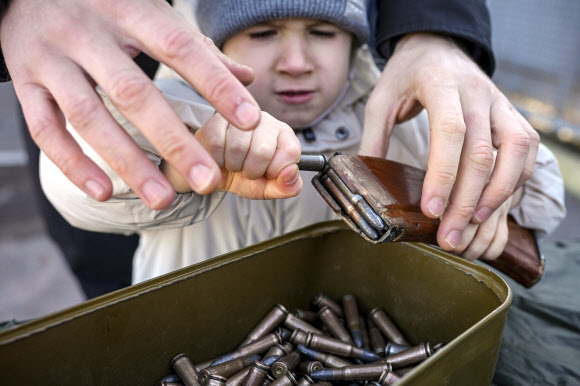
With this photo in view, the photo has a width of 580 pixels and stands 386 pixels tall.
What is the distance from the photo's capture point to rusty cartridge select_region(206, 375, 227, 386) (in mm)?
1003

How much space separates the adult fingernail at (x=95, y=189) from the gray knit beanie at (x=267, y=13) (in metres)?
0.85

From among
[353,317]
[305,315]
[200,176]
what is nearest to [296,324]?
[305,315]

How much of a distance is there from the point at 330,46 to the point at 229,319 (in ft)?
3.00

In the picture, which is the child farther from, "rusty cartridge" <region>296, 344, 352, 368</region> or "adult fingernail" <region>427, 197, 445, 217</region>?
"rusty cartridge" <region>296, 344, 352, 368</region>

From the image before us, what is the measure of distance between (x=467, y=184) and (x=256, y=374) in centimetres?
65

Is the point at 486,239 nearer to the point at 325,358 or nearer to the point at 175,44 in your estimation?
the point at 325,358

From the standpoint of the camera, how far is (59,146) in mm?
715

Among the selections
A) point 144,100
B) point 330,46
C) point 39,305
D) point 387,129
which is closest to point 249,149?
point 144,100

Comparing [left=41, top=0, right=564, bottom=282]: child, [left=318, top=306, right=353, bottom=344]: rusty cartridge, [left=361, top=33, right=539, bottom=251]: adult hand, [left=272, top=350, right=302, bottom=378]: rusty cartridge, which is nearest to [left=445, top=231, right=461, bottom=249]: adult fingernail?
[left=361, top=33, right=539, bottom=251]: adult hand

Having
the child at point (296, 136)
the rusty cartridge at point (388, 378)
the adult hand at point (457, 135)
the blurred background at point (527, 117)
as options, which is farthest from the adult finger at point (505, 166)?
the blurred background at point (527, 117)

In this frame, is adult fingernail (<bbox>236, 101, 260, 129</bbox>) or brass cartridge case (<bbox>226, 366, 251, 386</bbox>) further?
brass cartridge case (<bbox>226, 366, 251, 386</bbox>)

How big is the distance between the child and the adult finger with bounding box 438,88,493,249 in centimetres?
12

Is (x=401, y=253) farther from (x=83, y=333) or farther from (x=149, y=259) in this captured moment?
(x=149, y=259)

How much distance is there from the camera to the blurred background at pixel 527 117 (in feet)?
11.5
